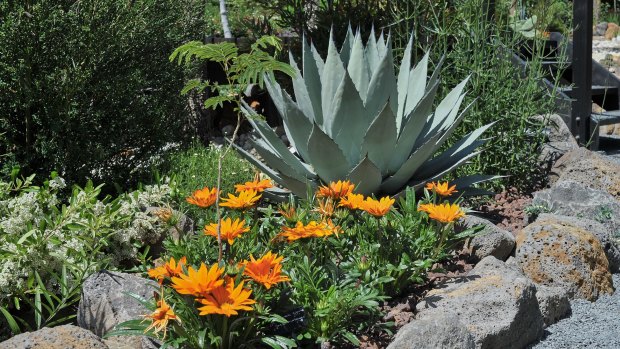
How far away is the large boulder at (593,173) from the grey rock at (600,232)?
2.87ft

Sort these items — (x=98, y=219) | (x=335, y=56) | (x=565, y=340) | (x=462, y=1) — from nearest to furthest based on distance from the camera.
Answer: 1. (x=565, y=340)
2. (x=98, y=219)
3. (x=335, y=56)
4. (x=462, y=1)

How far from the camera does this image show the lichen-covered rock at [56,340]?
2.70 meters

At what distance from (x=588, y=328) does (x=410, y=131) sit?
1484 mm

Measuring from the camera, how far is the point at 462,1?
6.48 metres

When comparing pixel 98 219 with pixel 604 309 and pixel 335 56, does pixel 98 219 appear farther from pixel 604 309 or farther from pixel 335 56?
pixel 604 309

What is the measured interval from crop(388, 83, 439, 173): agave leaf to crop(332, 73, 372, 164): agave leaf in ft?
0.67

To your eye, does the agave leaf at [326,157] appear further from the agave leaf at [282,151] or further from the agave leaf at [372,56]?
the agave leaf at [372,56]

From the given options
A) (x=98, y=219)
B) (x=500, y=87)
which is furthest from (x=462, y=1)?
(x=98, y=219)

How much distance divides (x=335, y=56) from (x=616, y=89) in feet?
18.1

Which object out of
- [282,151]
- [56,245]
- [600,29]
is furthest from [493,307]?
[600,29]

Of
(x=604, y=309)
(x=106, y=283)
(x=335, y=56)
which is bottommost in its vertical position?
(x=604, y=309)

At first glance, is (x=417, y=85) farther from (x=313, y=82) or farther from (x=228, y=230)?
(x=228, y=230)

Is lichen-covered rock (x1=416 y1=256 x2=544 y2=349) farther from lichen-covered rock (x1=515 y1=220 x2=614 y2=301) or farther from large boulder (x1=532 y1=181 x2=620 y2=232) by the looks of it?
large boulder (x1=532 y1=181 x2=620 y2=232)

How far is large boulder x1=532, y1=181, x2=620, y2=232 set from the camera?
4.82 meters
